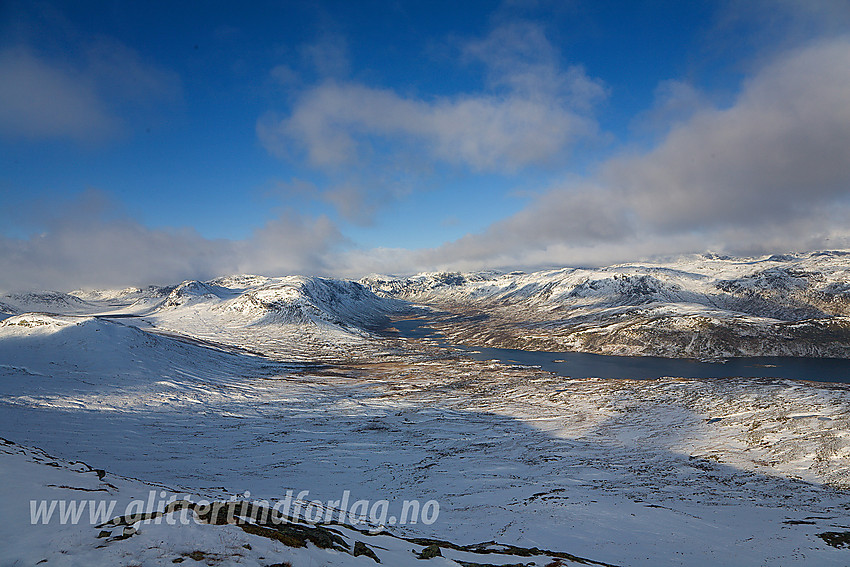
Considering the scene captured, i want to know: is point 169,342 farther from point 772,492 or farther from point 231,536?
point 772,492

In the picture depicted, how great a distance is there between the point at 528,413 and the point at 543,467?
33.3 m

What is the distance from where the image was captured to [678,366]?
150 m

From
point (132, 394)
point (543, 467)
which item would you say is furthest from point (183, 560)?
point (132, 394)

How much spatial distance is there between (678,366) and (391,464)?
→ 153 meters

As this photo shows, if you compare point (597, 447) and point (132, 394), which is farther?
point (132, 394)

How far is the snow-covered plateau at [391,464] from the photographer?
1450 cm

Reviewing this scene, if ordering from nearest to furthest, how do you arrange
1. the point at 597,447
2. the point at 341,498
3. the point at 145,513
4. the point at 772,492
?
the point at 145,513 < the point at 341,498 < the point at 772,492 < the point at 597,447

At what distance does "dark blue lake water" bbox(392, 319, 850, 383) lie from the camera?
130 meters

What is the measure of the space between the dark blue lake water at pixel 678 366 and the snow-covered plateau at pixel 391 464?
102ft

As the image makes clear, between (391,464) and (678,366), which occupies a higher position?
(678,366)

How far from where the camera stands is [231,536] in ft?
40.3

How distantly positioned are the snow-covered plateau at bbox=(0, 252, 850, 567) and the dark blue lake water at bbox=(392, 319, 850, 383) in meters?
31.0

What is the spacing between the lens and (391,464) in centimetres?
4916

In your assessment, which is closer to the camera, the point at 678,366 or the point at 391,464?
the point at 391,464
